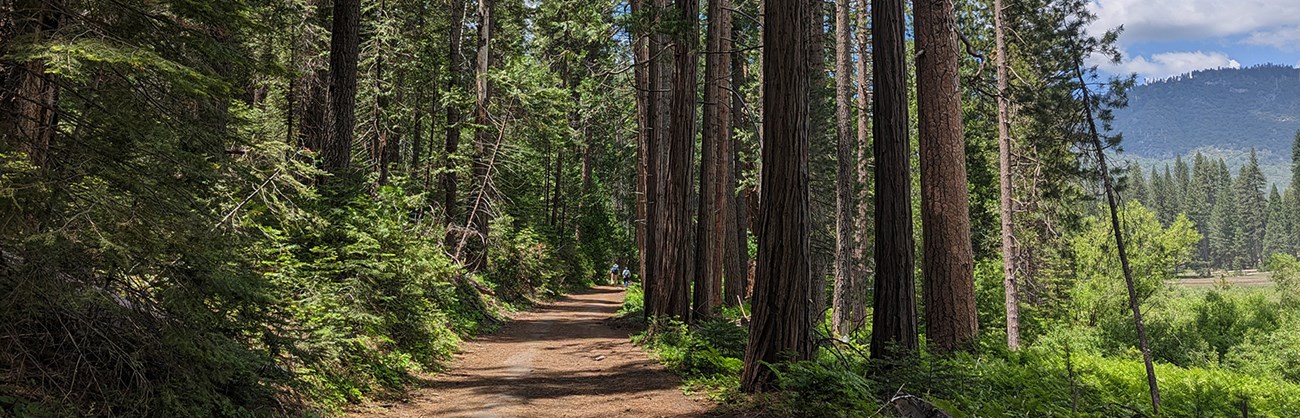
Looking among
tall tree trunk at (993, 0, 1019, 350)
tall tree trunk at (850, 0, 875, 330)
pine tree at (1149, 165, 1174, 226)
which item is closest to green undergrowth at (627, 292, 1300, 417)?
tall tree trunk at (993, 0, 1019, 350)

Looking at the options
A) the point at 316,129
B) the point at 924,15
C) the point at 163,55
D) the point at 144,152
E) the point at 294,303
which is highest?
the point at 924,15

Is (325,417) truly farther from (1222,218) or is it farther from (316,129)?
(1222,218)

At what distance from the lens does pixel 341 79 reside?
11117mm

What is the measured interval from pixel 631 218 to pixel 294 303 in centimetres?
4008

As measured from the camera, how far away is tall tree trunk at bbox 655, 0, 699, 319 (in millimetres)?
13297

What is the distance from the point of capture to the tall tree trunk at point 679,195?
13297 mm

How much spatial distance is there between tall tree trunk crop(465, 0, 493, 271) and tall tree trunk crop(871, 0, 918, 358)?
474 inches

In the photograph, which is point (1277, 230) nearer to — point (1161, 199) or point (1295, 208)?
point (1295, 208)

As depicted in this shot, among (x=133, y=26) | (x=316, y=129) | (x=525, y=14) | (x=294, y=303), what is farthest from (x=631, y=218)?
(x=133, y=26)

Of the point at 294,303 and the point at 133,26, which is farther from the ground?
the point at 133,26

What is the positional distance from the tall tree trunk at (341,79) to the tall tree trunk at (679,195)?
547cm

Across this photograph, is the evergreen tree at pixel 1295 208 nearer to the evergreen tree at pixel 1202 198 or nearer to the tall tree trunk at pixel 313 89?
the evergreen tree at pixel 1202 198

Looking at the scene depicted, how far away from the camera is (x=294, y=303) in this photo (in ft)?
24.3

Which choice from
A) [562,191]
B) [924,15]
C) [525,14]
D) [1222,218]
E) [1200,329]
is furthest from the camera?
[1222,218]
